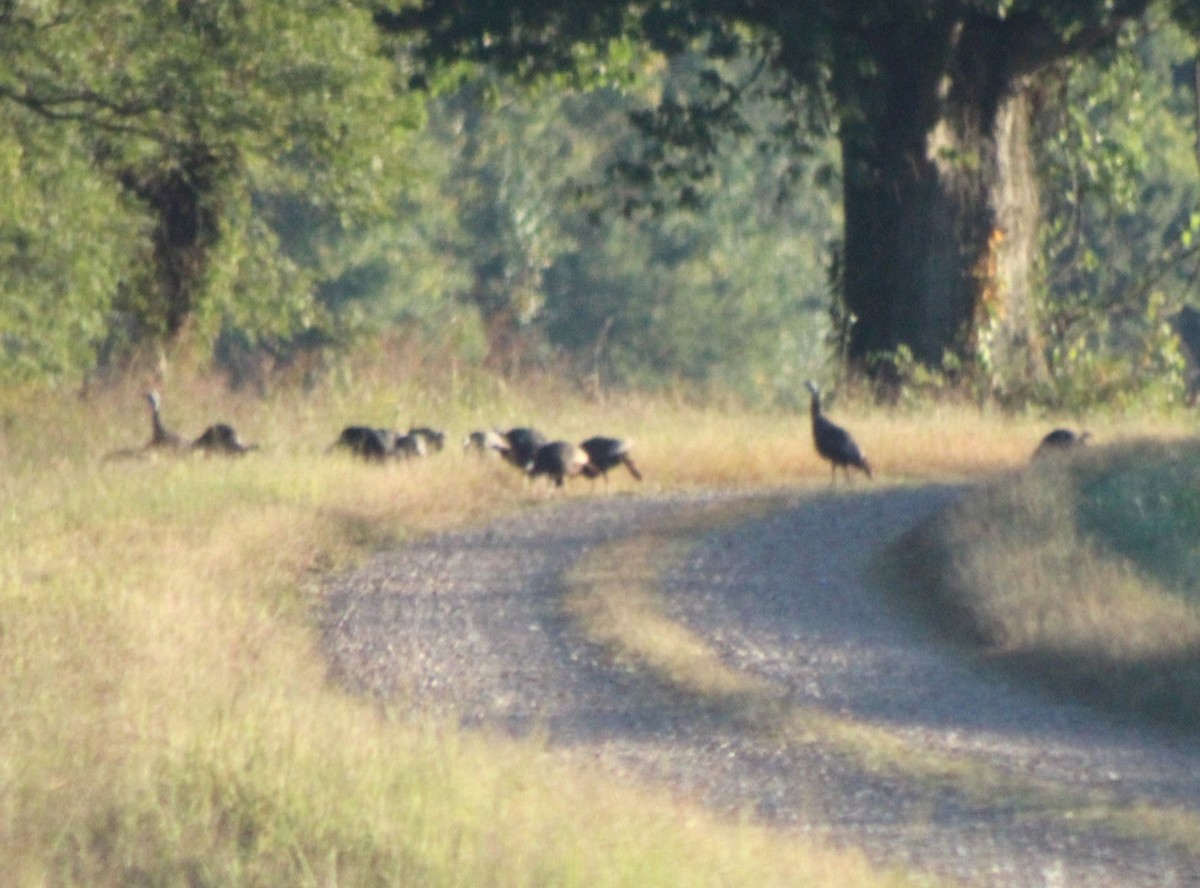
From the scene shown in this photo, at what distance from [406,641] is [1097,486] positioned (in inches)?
199

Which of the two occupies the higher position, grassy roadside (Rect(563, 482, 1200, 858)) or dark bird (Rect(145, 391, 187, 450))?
dark bird (Rect(145, 391, 187, 450))

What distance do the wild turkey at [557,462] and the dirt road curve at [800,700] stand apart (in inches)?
50.7

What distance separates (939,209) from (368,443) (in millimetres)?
8401

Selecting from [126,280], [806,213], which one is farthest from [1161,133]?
[126,280]

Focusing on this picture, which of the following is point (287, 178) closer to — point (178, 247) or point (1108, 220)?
point (178, 247)

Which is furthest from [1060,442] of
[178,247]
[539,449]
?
[178,247]

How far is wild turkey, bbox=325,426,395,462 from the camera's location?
16.5m

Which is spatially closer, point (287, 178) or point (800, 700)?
point (800, 700)

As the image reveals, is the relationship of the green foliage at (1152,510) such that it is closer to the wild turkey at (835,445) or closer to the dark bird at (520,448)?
the wild turkey at (835,445)

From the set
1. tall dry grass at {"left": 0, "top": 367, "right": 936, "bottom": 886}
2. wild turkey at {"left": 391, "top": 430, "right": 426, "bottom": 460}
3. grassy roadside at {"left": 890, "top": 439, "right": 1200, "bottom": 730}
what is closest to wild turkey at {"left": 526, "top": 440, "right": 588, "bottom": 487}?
wild turkey at {"left": 391, "top": 430, "right": 426, "bottom": 460}

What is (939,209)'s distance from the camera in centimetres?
2277

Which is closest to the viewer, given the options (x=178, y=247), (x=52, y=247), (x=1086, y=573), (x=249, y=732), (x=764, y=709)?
(x=249, y=732)

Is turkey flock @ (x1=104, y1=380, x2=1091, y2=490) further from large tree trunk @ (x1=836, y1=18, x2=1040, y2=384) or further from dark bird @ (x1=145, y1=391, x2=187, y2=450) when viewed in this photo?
large tree trunk @ (x1=836, y1=18, x2=1040, y2=384)

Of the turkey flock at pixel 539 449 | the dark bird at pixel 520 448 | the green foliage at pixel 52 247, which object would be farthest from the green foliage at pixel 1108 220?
the green foliage at pixel 52 247
